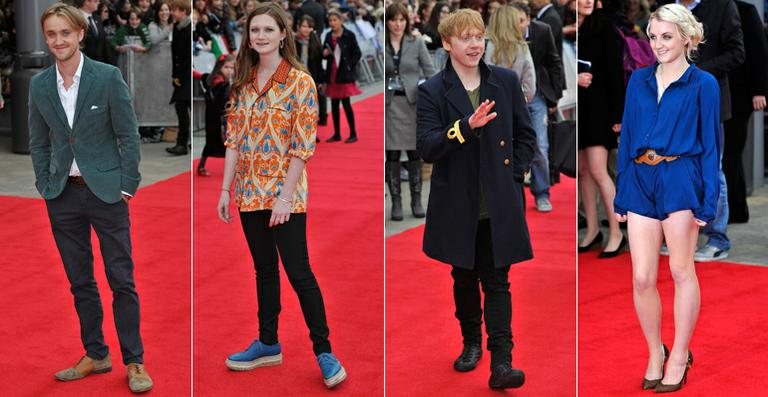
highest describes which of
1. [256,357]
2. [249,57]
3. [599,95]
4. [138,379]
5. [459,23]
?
[459,23]

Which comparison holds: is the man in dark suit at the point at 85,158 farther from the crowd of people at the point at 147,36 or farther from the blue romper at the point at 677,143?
the blue romper at the point at 677,143

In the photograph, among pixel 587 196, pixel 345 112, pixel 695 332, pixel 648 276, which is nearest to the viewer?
pixel 345 112

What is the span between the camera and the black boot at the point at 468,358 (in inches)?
179

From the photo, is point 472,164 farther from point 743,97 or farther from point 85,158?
point 743,97

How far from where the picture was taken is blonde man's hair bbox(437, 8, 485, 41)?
4.29 m

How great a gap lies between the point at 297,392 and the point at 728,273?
117 inches

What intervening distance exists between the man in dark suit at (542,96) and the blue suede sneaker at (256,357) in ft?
3.10

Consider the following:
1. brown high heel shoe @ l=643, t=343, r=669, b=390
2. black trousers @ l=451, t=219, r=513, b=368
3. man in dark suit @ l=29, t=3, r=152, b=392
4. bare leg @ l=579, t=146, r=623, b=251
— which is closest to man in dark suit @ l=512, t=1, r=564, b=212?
black trousers @ l=451, t=219, r=513, b=368

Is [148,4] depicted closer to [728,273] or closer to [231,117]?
[231,117]

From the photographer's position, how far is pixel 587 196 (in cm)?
716

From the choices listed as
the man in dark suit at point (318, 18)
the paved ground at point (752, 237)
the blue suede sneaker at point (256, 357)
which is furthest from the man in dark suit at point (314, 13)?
the paved ground at point (752, 237)

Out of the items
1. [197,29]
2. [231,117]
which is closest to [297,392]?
[231,117]

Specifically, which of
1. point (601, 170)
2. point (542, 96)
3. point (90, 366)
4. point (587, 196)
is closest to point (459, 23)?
point (542, 96)

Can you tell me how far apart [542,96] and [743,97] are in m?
3.59
